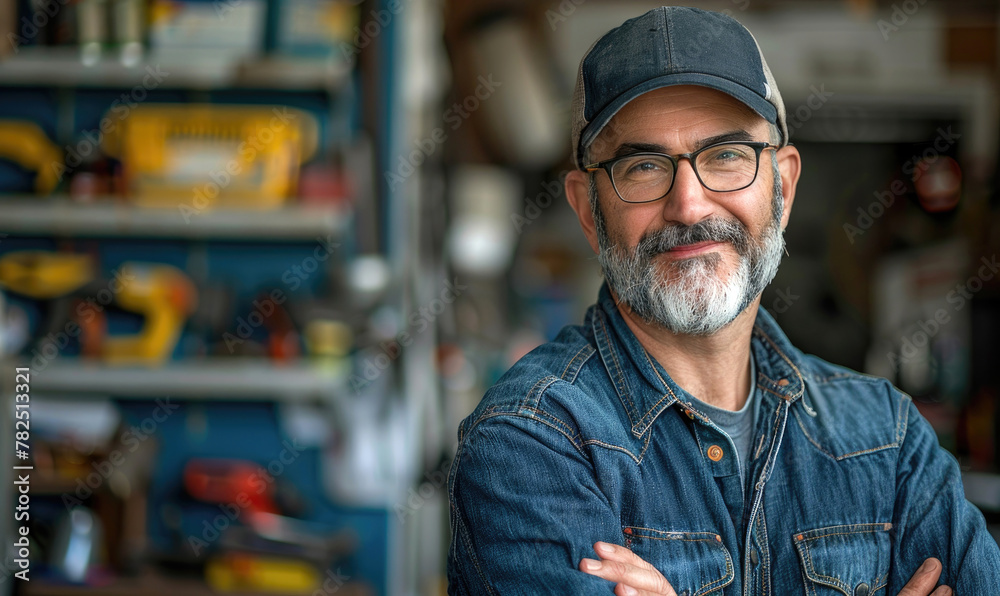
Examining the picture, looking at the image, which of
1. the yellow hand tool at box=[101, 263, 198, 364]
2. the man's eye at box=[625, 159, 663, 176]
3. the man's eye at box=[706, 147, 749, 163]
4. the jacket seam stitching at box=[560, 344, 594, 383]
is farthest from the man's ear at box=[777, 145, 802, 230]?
the yellow hand tool at box=[101, 263, 198, 364]

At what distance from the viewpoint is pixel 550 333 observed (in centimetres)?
674

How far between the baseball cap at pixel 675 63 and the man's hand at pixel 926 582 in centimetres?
65

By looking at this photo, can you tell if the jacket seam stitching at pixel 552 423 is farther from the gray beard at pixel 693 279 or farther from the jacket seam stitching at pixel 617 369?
the gray beard at pixel 693 279

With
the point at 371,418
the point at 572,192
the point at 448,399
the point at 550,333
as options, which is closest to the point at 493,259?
the point at 550,333

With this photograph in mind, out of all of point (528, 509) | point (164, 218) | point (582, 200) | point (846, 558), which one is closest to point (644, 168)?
point (582, 200)

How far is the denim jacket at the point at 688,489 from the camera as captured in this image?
41.6 inches

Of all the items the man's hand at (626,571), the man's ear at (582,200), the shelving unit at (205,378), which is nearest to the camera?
the man's hand at (626,571)

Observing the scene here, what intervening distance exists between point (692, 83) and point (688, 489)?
546mm

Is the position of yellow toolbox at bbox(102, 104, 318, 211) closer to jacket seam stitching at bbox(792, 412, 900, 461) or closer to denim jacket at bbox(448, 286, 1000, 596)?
denim jacket at bbox(448, 286, 1000, 596)

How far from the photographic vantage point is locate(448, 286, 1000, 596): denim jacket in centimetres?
106

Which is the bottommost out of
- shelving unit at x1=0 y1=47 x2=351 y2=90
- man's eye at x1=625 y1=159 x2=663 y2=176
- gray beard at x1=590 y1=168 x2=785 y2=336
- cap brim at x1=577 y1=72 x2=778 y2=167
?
gray beard at x1=590 y1=168 x2=785 y2=336

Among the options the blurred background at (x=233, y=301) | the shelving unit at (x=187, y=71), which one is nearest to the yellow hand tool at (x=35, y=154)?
the blurred background at (x=233, y=301)

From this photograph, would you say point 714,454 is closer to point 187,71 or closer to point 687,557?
point 687,557

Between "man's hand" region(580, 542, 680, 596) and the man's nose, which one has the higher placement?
the man's nose
